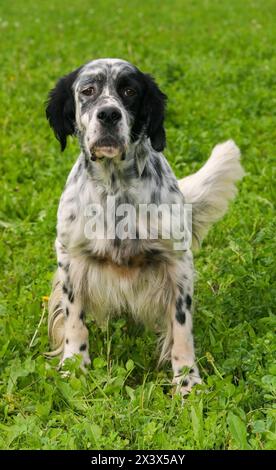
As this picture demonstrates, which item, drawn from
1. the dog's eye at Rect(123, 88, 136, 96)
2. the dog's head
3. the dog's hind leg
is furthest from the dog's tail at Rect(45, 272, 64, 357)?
the dog's eye at Rect(123, 88, 136, 96)

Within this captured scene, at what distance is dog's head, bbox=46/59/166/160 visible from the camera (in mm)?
3883

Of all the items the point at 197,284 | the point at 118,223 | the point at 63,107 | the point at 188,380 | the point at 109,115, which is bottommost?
the point at 188,380

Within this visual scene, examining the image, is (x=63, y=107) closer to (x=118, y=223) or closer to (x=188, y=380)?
(x=118, y=223)

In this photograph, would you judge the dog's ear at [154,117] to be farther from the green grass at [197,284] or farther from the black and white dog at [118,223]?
the green grass at [197,284]

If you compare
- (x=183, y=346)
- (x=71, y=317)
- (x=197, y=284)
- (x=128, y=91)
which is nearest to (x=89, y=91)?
(x=128, y=91)

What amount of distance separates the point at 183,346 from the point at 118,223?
68cm

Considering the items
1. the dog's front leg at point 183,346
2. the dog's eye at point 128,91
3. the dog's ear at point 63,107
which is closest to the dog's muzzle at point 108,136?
the dog's eye at point 128,91

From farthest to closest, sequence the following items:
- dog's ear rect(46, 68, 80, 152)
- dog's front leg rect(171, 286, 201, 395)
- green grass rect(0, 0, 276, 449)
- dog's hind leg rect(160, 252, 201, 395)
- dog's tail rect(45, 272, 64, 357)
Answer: dog's tail rect(45, 272, 64, 357) → dog's ear rect(46, 68, 80, 152) → dog's hind leg rect(160, 252, 201, 395) → dog's front leg rect(171, 286, 201, 395) → green grass rect(0, 0, 276, 449)

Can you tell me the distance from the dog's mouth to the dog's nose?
76mm

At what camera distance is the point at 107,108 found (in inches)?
151

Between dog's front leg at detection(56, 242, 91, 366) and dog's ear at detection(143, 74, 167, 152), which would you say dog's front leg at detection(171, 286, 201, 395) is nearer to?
dog's front leg at detection(56, 242, 91, 366)

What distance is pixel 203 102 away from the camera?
799 centimetres

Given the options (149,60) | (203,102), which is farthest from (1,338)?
(149,60)

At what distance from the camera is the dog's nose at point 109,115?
12.6 feet
